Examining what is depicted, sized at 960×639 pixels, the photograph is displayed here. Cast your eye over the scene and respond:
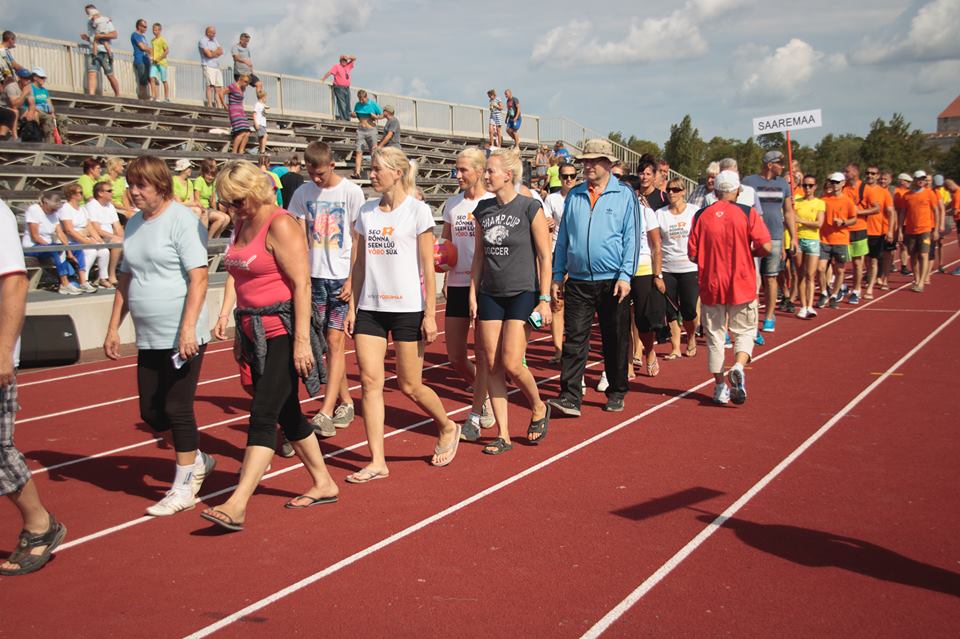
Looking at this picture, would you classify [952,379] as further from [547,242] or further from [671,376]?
[547,242]

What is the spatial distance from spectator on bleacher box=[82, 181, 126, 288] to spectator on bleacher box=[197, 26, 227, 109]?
1140 cm

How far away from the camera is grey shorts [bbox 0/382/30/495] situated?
459cm

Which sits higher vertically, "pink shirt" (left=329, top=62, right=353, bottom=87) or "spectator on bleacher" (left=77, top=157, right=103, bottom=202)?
"pink shirt" (left=329, top=62, right=353, bottom=87)

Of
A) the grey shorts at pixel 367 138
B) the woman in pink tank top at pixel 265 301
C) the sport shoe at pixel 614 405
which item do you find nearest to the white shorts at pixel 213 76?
the grey shorts at pixel 367 138

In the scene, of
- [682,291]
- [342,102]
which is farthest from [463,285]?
[342,102]

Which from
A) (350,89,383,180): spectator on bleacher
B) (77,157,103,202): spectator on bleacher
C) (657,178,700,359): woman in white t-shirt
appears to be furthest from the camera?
(350,89,383,180): spectator on bleacher

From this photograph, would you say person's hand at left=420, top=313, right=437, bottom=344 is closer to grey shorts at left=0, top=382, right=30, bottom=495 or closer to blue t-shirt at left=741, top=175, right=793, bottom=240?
grey shorts at left=0, top=382, right=30, bottom=495

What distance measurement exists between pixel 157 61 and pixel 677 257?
16900 millimetres

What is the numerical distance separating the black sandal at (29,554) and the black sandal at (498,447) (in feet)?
9.83

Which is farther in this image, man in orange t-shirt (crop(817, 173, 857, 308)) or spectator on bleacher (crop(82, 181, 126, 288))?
man in orange t-shirt (crop(817, 173, 857, 308))

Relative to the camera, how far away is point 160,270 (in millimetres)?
5465

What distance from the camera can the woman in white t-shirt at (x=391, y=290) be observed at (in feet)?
19.8

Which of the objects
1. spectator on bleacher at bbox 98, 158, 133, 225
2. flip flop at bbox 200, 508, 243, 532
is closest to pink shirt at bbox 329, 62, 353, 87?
spectator on bleacher at bbox 98, 158, 133, 225

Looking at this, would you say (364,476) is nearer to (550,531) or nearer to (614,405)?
(550,531)
